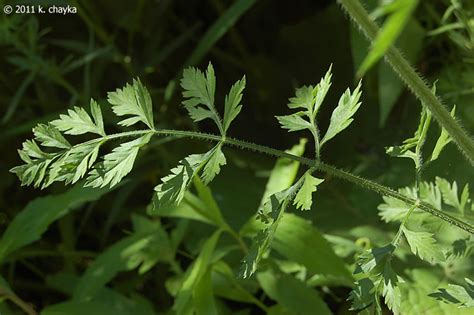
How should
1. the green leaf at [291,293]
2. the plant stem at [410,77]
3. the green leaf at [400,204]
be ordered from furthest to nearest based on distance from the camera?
the green leaf at [291,293] < the green leaf at [400,204] < the plant stem at [410,77]

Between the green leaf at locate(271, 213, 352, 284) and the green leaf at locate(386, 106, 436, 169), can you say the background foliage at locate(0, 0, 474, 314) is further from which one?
the green leaf at locate(386, 106, 436, 169)

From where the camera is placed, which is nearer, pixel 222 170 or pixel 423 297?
pixel 423 297

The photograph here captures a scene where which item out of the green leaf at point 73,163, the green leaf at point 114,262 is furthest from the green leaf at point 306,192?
the green leaf at point 114,262

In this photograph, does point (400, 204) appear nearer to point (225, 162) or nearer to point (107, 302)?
point (225, 162)

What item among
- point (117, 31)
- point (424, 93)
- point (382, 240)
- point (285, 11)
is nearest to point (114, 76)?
point (117, 31)

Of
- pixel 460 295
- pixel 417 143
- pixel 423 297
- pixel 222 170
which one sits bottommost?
pixel 423 297

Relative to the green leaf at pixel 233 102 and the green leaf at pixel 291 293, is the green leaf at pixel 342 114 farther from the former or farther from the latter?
the green leaf at pixel 291 293

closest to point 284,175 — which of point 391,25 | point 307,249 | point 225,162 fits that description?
point 307,249

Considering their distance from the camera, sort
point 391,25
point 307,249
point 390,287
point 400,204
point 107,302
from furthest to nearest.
→ 1. point 107,302
2. point 307,249
3. point 400,204
4. point 390,287
5. point 391,25
